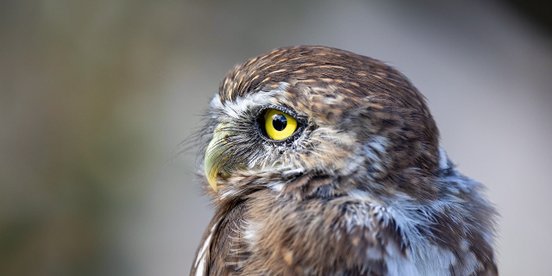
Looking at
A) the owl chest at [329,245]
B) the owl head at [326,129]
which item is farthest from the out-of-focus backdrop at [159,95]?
the owl chest at [329,245]

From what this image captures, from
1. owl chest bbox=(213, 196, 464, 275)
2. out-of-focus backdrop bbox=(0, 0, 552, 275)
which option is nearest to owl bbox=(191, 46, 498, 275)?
owl chest bbox=(213, 196, 464, 275)

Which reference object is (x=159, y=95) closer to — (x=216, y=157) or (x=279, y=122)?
(x=216, y=157)

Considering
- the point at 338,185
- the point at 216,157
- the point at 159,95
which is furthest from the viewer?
the point at 159,95

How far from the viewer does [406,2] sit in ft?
17.0

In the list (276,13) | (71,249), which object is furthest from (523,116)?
(71,249)

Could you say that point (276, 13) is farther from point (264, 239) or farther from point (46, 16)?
point (264, 239)

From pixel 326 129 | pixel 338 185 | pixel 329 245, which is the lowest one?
pixel 329 245

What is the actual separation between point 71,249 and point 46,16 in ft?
5.81

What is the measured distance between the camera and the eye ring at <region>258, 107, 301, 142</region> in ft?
5.91

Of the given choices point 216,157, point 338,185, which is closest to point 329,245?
point 338,185

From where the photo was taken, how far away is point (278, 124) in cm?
184

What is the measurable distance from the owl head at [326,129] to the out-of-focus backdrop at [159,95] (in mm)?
3057

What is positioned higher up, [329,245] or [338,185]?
[338,185]

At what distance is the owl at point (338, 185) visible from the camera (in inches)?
63.1
